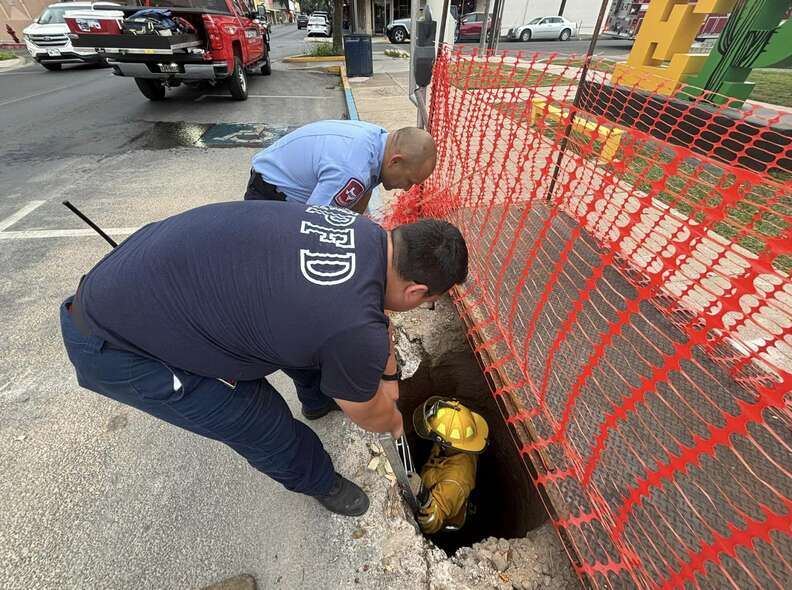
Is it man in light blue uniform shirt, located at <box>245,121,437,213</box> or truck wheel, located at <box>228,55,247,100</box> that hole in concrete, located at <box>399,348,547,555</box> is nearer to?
man in light blue uniform shirt, located at <box>245,121,437,213</box>

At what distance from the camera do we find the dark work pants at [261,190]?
2455 millimetres

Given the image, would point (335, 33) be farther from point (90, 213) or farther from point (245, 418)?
point (245, 418)

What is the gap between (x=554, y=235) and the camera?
10.6 ft

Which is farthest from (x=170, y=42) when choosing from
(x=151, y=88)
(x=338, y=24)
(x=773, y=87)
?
(x=773, y=87)

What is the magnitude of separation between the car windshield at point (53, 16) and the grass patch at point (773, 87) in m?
18.7

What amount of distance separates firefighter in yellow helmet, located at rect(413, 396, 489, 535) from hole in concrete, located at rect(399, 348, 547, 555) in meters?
0.34

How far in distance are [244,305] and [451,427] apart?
1.50 metres

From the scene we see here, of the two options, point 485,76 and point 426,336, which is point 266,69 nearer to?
point 485,76

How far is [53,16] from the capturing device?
1212 centimetres

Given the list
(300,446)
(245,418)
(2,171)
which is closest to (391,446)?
(300,446)

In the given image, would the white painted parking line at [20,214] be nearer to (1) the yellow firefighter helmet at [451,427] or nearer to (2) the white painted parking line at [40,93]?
(1) the yellow firefighter helmet at [451,427]

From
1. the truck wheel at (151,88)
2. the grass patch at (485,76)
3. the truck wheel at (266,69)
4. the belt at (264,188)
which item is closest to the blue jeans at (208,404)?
the belt at (264,188)

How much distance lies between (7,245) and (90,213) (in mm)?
753

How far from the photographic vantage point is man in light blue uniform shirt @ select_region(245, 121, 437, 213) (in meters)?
2.18
